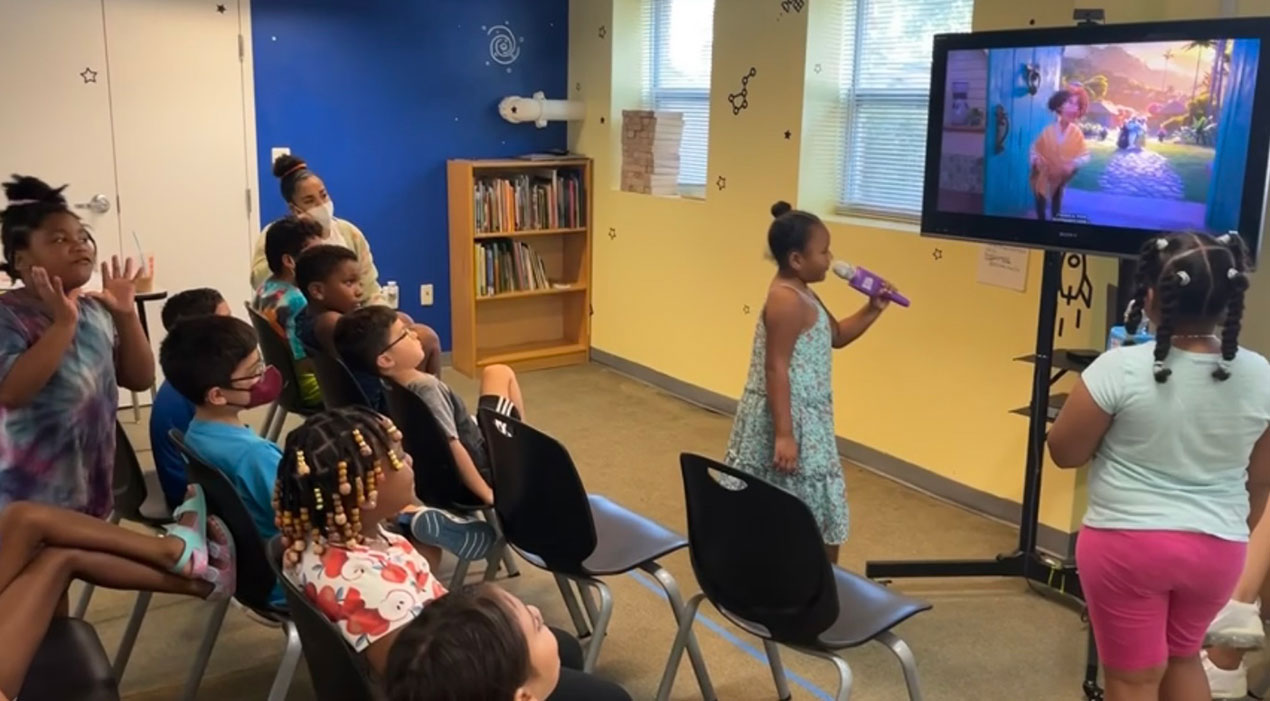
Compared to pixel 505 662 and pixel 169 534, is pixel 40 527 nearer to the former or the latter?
pixel 169 534

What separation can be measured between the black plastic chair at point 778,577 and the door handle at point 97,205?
392 cm

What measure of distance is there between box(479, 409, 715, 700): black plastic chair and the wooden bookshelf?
3.47 metres

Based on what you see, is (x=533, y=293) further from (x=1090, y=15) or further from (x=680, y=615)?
(x=680, y=615)

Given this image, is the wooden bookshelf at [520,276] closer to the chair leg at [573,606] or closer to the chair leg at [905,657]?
the chair leg at [573,606]

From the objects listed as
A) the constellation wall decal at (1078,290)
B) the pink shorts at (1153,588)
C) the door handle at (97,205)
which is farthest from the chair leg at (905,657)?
the door handle at (97,205)

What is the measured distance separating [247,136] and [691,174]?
90.2 inches

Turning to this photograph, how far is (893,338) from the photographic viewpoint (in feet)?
14.3

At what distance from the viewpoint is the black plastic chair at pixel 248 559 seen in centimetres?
204

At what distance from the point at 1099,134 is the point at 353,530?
229 centimetres

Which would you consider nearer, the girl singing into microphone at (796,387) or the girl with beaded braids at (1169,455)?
the girl with beaded braids at (1169,455)

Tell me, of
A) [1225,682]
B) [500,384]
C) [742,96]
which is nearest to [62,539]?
[500,384]

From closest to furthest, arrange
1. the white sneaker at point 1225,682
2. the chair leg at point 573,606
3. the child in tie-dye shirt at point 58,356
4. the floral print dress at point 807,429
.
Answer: the child in tie-dye shirt at point 58,356 → the white sneaker at point 1225,682 → the floral print dress at point 807,429 → the chair leg at point 573,606

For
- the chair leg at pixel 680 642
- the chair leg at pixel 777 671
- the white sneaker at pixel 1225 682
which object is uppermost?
the chair leg at pixel 680 642

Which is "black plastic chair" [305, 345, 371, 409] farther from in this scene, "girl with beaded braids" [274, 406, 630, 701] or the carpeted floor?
"girl with beaded braids" [274, 406, 630, 701]
